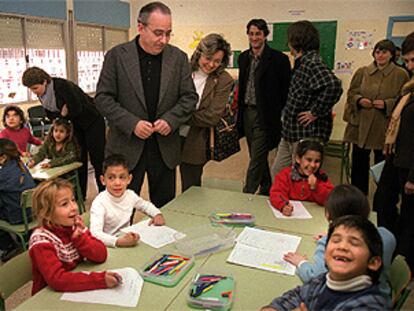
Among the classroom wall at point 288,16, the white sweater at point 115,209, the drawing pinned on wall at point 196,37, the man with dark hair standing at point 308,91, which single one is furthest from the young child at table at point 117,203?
the drawing pinned on wall at point 196,37

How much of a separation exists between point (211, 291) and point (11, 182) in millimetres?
2009

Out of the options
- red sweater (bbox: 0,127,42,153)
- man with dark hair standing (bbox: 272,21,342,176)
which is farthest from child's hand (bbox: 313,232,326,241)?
red sweater (bbox: 0,127,42,153)

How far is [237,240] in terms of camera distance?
5.94ft

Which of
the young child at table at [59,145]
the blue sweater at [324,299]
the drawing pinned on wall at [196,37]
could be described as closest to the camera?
the blue sweater at [324,299]

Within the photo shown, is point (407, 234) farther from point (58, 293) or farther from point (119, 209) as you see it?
point (58, 293)

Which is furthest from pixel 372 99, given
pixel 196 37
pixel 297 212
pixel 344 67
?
pixel 196 37

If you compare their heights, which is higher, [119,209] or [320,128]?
[320,128]

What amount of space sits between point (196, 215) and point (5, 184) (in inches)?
59.8

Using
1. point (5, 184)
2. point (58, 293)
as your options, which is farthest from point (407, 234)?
point (5, 184)

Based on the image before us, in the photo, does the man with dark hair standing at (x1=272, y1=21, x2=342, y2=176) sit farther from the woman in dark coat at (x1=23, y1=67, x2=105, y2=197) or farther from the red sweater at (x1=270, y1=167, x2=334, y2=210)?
the woman in dark coat at (x1=23, y1=67, x2=105, y2=197)

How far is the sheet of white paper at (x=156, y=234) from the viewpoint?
5.84 ft

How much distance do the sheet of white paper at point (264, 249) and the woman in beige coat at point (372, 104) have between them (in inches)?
92.3

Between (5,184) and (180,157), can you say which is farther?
(5,184)

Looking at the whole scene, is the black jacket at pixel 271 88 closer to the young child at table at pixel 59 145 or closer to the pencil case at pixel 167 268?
the young child at table at pixel 59 145
